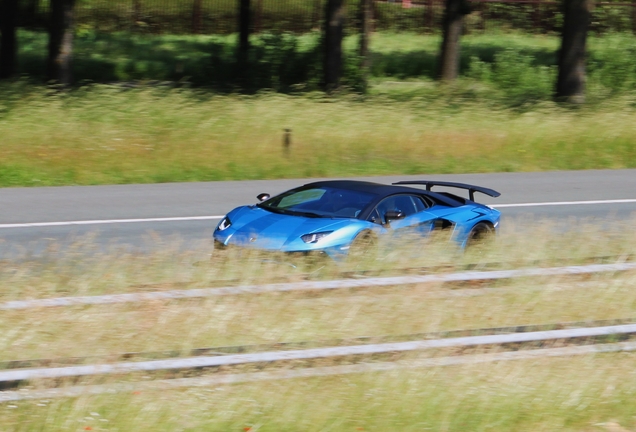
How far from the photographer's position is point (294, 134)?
68.1ft

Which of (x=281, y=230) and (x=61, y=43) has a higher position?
(x=61, y=43)

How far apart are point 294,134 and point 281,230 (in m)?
10.8

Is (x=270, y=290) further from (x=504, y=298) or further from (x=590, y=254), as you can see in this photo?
(x=590, y=254)

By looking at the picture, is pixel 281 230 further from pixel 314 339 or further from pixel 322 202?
pixel 314 339

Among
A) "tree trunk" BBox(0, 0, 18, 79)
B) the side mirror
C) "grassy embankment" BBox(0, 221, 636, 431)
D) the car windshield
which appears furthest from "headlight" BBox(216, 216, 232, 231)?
"tree trunk" BBox(0, 0, 18, 79)

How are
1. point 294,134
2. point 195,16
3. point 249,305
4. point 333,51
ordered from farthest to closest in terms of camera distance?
point 195,16
point 333,51
point 294,134
point 249,305

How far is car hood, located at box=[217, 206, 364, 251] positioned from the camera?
32.6 ft

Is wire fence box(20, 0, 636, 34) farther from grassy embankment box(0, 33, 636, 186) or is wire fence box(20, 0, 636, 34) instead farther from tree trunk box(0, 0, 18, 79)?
grassy embankment box(0, 33, 636, 186)

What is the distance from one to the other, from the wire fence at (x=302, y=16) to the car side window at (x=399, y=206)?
106 feet

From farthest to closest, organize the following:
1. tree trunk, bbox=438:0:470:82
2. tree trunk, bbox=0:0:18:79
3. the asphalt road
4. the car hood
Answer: tree trunk, bbox=438:0:470:82
tree trunk, bbox=0:0:18:79
the asphalt road
the car hood

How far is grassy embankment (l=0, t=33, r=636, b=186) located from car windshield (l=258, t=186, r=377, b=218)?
7.17 meters

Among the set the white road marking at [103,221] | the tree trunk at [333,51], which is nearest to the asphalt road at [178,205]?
the white road marking at [103,221]

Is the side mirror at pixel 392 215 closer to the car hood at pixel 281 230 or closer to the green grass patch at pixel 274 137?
the car hood at pixel 281 230

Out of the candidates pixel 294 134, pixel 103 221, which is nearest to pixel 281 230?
pixel 103 221
